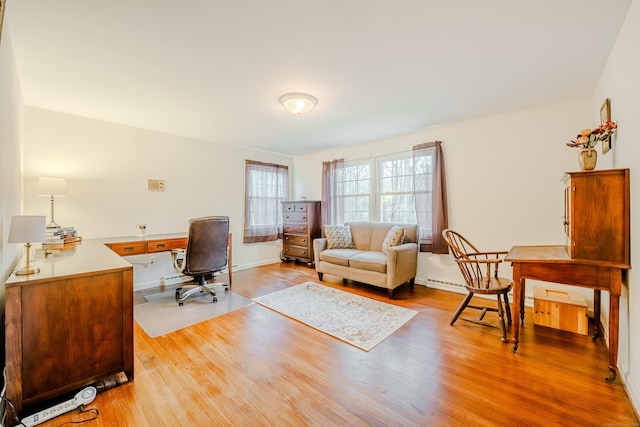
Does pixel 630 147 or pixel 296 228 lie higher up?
pixel 630 147

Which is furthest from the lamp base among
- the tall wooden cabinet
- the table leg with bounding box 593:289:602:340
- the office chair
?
the table leg with bounding box 593:289:602:340

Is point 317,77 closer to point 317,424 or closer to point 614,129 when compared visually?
point 614,129

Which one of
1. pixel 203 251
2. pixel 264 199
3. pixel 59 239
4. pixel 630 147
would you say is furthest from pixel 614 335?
pixel 264 199

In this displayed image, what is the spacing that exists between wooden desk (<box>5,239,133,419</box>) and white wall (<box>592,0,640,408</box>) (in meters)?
3.11

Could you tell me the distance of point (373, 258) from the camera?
3.58 m

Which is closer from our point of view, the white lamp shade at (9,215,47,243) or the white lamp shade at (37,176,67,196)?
the white lamp shade at (9,215,47,243)

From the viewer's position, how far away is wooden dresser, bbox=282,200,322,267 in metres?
5.01

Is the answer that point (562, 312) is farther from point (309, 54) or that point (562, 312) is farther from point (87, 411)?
point (87, 411)

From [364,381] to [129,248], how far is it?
9.74 ft

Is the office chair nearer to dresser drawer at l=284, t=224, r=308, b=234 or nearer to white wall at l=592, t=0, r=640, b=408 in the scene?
dresser drawer at l=284, t=224, r=308, b=234

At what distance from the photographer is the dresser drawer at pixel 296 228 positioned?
5.06 m

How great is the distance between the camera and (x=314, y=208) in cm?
505

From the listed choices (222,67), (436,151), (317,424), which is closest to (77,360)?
(317,424)

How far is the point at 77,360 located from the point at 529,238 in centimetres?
427
